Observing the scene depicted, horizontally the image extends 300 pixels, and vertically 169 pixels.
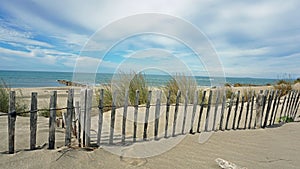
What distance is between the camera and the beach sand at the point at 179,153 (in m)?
3.41

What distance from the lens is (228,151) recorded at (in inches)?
175

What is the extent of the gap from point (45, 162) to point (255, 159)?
140 inches

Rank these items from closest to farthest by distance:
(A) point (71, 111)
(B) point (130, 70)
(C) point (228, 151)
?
(A) point (71, 111)
(C) point (228, 151)
(B) point (130, 70)

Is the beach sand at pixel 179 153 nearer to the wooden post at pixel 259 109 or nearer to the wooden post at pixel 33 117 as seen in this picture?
the wooden post at pixel 33 117

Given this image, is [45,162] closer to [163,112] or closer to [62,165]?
[62,165]

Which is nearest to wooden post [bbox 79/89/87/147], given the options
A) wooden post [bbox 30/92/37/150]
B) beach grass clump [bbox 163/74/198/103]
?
wooden post [bbox 30/92/37/150]

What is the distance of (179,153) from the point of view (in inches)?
162

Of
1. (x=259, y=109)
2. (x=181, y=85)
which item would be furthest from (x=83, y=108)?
(x=181, y=85)

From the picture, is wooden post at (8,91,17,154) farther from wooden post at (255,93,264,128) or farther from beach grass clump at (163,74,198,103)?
beach grass clump at (163,74,198,103)

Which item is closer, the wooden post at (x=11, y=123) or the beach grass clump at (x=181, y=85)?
the wooden post at (x=11, y=123)

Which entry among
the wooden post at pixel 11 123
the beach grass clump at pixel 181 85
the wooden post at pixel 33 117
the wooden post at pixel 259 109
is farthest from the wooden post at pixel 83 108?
the beach grass clump at pixel 181 85

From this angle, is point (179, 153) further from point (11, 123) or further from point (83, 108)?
point (11, 123)

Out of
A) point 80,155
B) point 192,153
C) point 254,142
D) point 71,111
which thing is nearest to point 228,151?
point 192,153

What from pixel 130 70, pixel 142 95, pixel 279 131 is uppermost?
pixel 130 70
